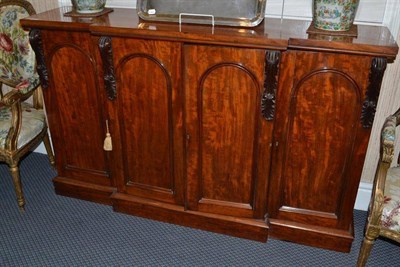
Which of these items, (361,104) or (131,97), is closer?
(361,104)

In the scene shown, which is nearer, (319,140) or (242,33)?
(242,33)

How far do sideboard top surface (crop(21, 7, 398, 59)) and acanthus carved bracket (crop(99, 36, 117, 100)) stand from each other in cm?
4

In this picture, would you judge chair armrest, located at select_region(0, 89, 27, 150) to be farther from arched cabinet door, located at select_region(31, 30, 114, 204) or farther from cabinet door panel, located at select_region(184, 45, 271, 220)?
cabinet door panel, located at select_region(184, 45, 271, 220)

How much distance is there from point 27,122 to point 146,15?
0.95 meters

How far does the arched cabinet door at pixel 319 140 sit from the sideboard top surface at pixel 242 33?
57mm

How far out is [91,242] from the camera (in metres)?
2.04

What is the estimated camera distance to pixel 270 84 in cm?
167

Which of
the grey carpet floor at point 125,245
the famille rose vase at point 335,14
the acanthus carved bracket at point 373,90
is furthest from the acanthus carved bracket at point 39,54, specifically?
the acanthus carved bracket at point 373,90

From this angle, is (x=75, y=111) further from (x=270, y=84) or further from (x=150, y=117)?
(x=270, y=84)

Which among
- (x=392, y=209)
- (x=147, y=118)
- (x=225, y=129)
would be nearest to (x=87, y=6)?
(x=147, y=118)

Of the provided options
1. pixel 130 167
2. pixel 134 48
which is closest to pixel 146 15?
pixel 134 48

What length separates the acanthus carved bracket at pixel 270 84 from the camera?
1.60m

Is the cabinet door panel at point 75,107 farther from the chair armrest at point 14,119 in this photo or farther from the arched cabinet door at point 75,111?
the chair armrest at point 14,119

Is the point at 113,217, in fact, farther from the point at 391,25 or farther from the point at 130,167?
the point at 391,25
